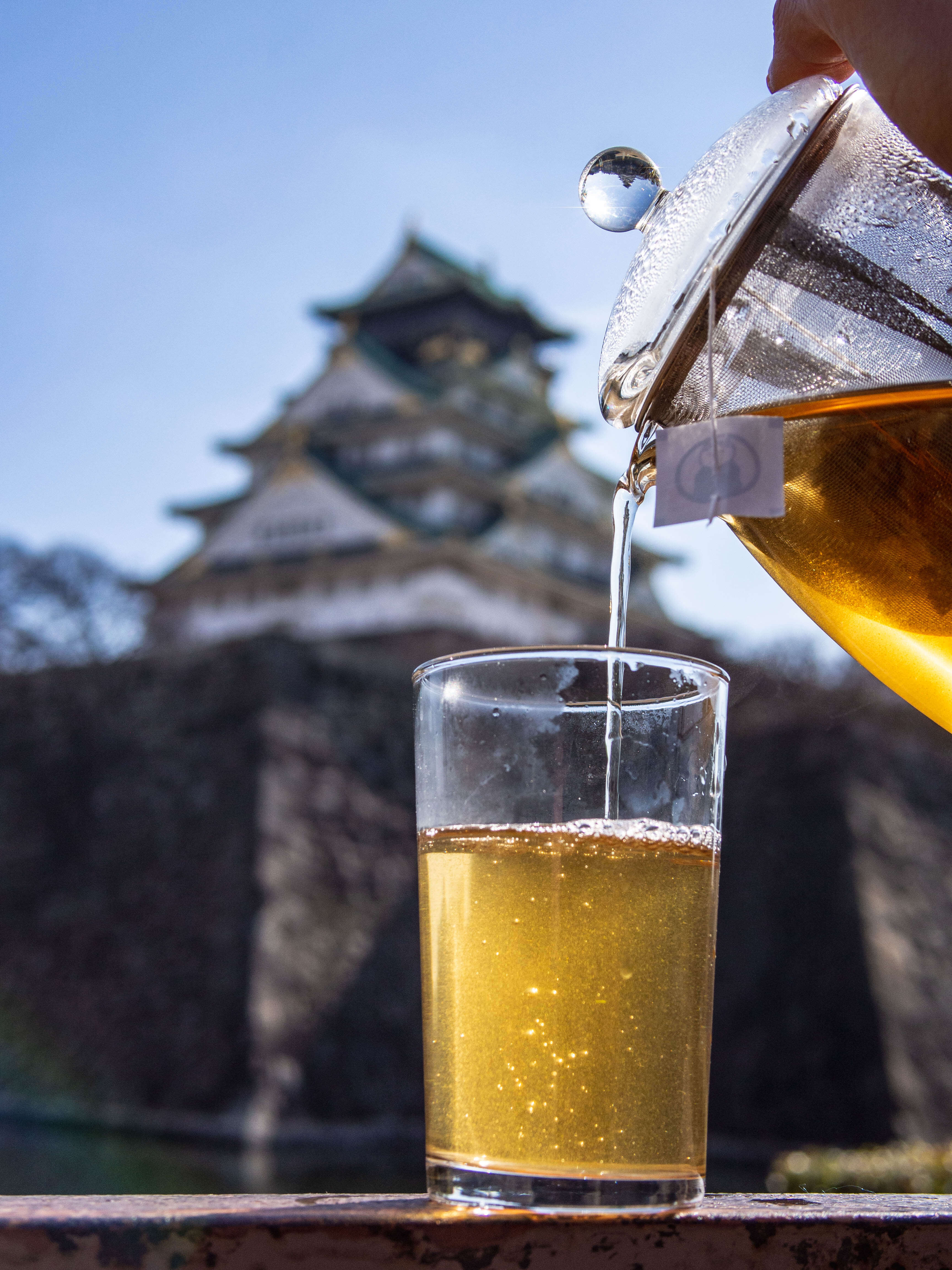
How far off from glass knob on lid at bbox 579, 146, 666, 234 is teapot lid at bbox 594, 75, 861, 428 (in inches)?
0.7

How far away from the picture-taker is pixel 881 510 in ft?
2.15

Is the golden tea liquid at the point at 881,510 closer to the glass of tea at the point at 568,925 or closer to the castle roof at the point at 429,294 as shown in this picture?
the glass of tea at the point at 568,925

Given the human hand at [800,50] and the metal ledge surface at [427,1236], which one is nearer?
the metal ledge surface at [427,1236]

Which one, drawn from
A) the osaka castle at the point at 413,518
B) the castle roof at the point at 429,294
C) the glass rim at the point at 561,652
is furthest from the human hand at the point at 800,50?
the castle roof at the point at 429,294

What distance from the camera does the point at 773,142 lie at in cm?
67

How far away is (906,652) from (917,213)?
0.25m

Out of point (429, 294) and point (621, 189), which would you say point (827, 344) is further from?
point (429, 294)

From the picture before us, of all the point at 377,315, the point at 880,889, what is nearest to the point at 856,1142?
the point at 880,889

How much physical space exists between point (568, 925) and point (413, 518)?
15.3 m

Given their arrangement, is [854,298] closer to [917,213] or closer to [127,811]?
[917,213]

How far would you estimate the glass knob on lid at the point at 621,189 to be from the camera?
2.51ft

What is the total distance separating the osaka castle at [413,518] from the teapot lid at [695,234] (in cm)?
1262

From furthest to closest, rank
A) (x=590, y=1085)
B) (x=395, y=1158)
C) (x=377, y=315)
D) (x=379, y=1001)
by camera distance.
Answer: (x=377, y=315) → (x=379, y=1001) → (x=395, y=1158) → (x=590, y=1085)

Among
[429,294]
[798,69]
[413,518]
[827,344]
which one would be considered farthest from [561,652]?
[429,294]
